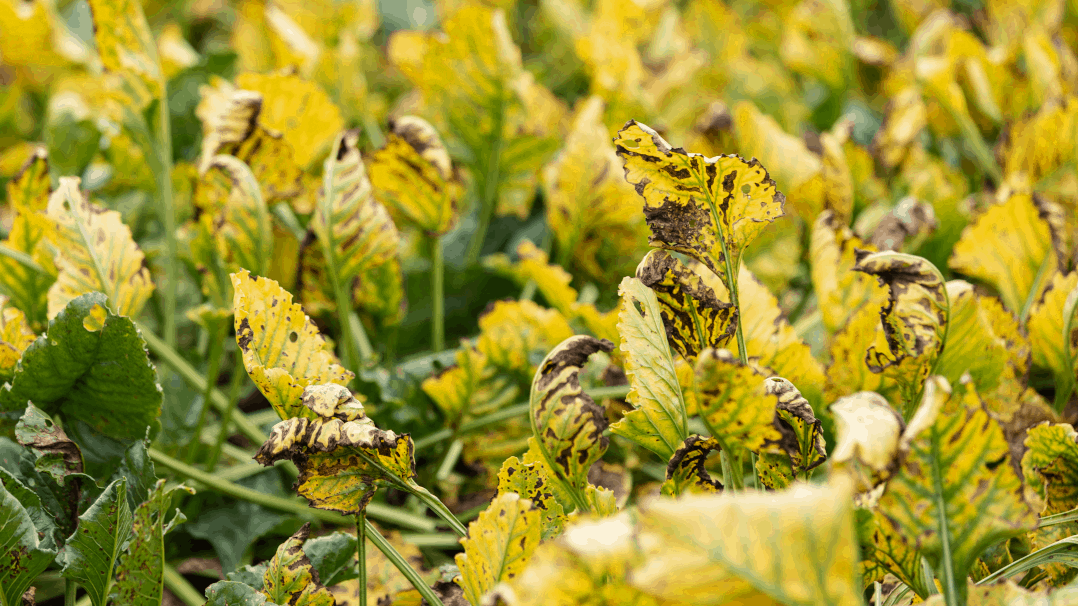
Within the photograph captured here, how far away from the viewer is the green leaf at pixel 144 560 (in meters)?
0.33

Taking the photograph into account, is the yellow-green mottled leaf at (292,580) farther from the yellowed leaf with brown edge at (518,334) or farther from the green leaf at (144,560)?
the yellowed leaf with brown edge at (518,334)

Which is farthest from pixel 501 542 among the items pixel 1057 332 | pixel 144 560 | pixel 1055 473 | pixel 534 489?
pixel 1057 332

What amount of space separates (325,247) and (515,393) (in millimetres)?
174

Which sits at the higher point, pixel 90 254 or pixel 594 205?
pixel 594 205

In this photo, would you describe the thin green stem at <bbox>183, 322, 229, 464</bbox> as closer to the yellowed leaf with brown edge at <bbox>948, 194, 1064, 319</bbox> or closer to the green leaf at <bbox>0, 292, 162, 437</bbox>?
the green leaf at <bbox>0, 292, 162, 437</bbox>

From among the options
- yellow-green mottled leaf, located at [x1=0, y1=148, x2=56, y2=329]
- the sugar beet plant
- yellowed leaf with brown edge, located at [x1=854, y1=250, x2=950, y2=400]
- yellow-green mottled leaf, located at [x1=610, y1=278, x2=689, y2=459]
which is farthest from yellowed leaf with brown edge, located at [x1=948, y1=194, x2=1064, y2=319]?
yellow-green mottled leaf, located at [x1=0, y1=148, x2=56, y2=329]

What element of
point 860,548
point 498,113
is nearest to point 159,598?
point 860,548

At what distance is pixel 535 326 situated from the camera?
1.76ft

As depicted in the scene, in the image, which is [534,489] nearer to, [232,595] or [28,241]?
[232,595]

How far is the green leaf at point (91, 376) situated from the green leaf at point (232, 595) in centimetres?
12

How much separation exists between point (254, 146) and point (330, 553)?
0.94 ft

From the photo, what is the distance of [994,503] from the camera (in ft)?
0.86

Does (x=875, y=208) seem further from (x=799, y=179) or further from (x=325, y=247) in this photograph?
(x=325, y=247)

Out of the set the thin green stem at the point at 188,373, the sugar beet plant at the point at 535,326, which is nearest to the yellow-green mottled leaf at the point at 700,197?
the sugar beet plant at the point at 535,326
